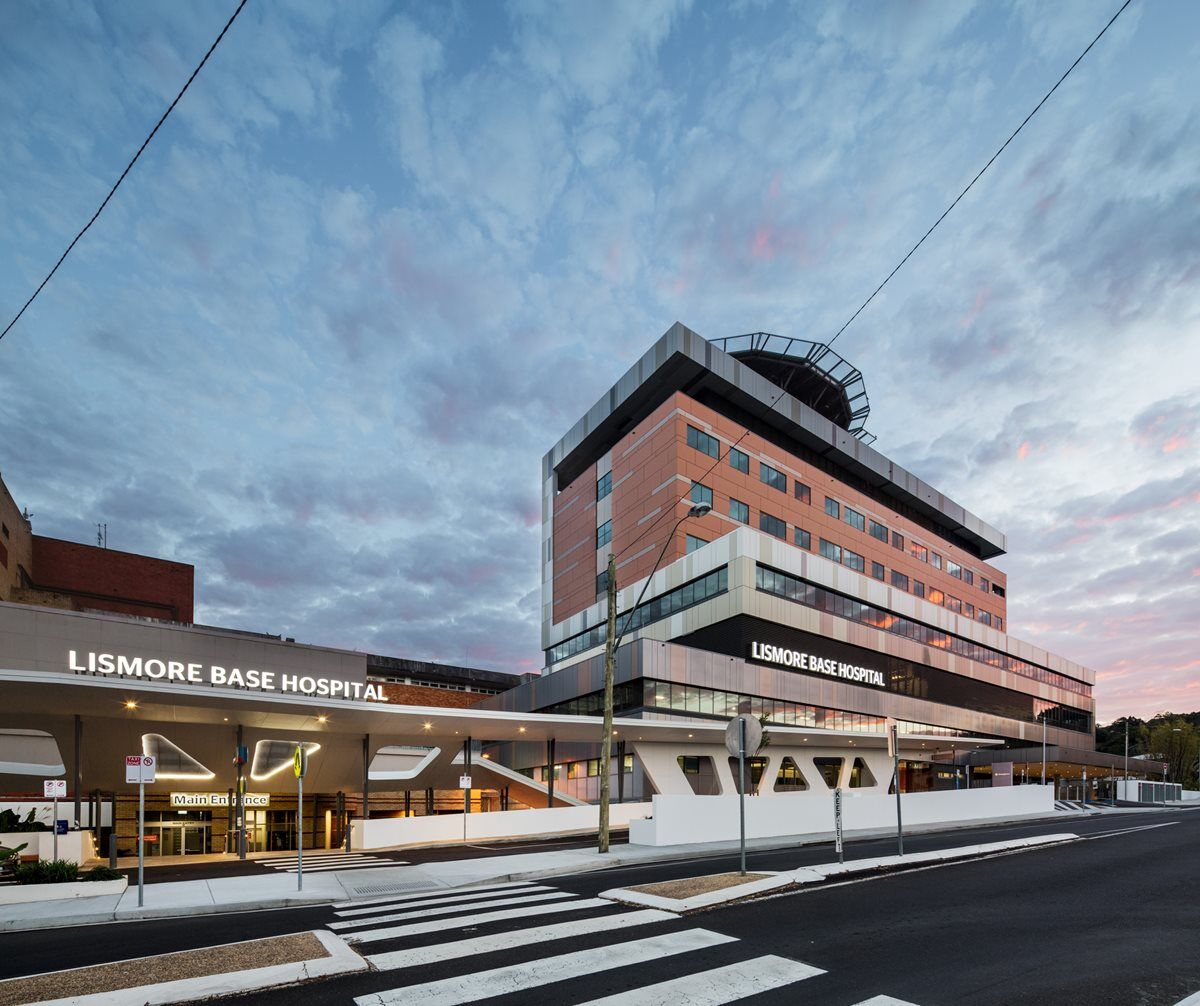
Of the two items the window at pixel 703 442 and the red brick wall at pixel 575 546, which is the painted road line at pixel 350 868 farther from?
the red brick wall at pixel 575 546

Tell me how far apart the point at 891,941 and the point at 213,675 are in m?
39.7

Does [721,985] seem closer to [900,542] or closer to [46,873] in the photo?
[46,873]

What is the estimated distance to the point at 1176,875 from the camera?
597 inches

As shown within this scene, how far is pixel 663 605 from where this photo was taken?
198ft

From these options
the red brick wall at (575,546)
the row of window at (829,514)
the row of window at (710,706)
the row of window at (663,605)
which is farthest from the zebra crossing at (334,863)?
the red brick wall at (575,546)

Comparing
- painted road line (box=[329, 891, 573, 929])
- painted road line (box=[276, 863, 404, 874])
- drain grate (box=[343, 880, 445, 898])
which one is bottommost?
painted road line (box=[276, 863, 404, 874])

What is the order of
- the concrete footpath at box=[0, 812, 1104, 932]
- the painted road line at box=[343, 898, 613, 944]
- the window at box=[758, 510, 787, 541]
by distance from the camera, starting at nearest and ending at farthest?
the painted road line at box=[343, 898, 613, 944] → the concrete footpath at box=[0, 812, 1104, 932] → the window at box=[758, 510, 787, 541]

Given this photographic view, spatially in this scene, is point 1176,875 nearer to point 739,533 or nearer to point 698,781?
point 698,781

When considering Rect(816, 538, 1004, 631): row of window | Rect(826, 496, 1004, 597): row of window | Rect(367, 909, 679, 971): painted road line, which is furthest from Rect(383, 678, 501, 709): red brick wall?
Rect(367, 909, 679, 971): painted road line

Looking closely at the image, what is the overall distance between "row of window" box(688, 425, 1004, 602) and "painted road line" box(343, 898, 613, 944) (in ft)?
121

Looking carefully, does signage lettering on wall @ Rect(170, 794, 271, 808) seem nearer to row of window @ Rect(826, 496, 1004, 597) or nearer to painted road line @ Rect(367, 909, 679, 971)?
painted road line @ Rect(367, 909, 679, 971)

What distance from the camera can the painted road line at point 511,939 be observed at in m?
8.61

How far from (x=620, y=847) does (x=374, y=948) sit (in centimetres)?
1442

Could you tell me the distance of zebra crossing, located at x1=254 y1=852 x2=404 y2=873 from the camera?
20.7 m
